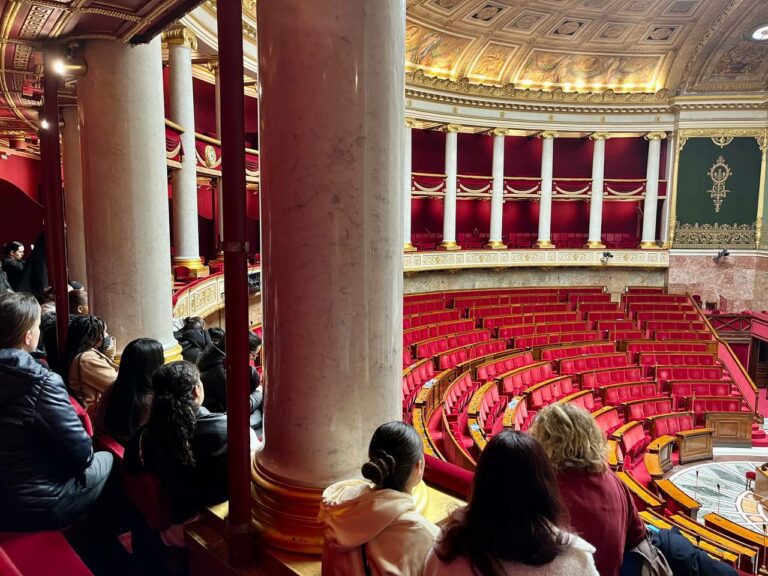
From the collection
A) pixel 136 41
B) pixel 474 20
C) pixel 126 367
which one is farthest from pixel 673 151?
pixel 126 367

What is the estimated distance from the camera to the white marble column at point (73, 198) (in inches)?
301

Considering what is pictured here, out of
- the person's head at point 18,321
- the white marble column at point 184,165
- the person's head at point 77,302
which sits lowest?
the person's head at point 77,302

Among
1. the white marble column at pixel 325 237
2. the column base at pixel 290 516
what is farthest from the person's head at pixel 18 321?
the column base at pixel 290 516

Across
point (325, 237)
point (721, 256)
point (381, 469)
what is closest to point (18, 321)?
point (325, 237)

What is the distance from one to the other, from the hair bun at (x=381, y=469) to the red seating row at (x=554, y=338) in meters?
10.8

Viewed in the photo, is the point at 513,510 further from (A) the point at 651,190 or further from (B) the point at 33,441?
(A) the point at 651,190

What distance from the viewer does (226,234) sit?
6.47 ft

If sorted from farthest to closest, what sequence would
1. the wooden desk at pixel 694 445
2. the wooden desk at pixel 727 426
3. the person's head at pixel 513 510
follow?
the wooden desk at pixel 727 426, the wooden desk at pixel 694 445, the person's head at pixel 513 510

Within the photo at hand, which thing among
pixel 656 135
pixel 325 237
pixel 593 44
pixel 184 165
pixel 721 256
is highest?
pixel 593 44

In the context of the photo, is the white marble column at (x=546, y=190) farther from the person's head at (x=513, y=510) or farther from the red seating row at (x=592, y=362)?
the person's head at (x=513, y=510)

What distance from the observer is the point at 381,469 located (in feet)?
4.99

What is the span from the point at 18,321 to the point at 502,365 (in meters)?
9.20

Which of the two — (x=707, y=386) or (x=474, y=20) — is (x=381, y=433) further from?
(x=474, y=20)

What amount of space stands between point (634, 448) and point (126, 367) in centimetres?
827
